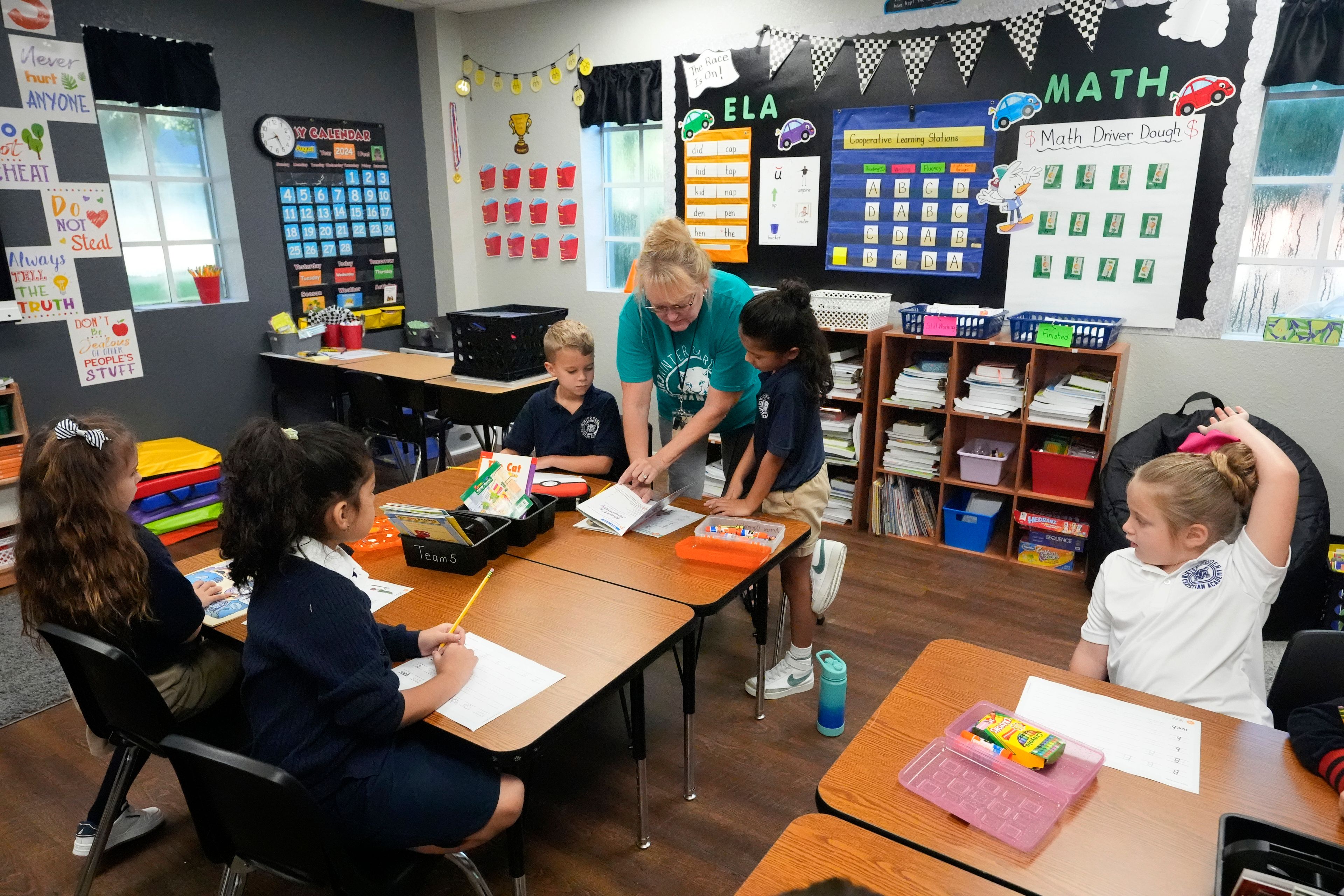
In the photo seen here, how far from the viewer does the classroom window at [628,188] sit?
478 cm

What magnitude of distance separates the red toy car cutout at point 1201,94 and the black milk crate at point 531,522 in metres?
2.84

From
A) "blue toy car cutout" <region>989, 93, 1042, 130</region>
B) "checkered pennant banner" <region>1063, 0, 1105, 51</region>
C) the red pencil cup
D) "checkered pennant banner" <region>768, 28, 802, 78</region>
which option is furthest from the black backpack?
the red pencil cup

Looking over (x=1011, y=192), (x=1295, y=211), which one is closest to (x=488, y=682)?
(x=1011, y=192)

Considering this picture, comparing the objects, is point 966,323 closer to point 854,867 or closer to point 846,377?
point 846,377

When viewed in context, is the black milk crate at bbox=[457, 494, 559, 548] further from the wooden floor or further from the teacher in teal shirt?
the wooden floor

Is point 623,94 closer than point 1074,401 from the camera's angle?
No

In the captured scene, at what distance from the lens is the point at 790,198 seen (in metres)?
4.12

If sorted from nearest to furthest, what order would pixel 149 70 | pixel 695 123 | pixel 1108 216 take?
1. pixel 1108 216
2. pixel 149 70
3. pixel 695 123

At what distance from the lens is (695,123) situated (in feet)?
14.3

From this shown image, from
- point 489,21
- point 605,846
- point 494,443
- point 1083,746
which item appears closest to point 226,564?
point 605,846

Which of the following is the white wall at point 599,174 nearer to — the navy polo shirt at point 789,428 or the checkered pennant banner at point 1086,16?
the checkered pennant banner at point 1086,16

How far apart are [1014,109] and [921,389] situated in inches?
48.8

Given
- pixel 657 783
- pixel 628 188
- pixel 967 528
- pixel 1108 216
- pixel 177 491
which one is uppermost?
pixel 628 188

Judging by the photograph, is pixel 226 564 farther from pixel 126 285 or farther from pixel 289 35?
pixel 289 35
